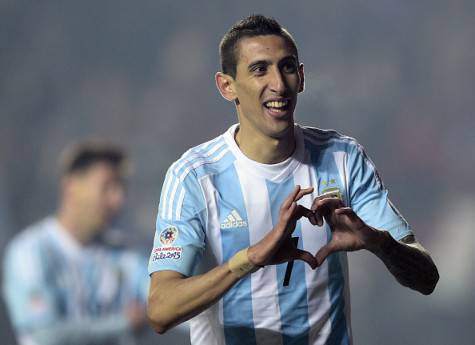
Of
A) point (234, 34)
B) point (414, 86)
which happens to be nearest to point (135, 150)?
point (414, 86)

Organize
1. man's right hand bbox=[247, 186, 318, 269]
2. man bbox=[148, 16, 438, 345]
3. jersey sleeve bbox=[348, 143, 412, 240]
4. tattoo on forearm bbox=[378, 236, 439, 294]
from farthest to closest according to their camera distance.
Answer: jersey sleeve bbox=[348, 143, 412, 240] < man bbox=[148, 16, 438, 345] < tattoo on forearm bbox=[378, 236, 439, 294] < man's right hand bbox=[247, 186, 318, 269]

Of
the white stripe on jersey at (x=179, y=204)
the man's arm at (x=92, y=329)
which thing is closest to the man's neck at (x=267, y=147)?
the white stripe on jersey at (x=179, y=204)

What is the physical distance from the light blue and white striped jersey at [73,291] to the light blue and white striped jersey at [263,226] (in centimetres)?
214

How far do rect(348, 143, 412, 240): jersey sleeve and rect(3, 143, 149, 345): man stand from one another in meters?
2.34

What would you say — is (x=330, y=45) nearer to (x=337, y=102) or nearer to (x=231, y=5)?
(x=337, y=102)

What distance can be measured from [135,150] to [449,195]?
5.80 feet

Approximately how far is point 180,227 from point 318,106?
98.0 inches

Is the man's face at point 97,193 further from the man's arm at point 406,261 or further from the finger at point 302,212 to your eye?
the finger at point 302,212

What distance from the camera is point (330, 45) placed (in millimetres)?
4578

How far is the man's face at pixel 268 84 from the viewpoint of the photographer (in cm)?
229

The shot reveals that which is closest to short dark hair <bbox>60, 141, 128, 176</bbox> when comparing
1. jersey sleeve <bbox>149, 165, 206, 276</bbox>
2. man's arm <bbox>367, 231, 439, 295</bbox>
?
jersey sleeve <bbox>149, 165, 206, 276</bbox>

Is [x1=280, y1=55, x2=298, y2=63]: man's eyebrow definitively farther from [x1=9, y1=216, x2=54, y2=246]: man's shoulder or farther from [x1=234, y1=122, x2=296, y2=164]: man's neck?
[x1=9, y1=216, x2=54, y2=246]: man's shoulder

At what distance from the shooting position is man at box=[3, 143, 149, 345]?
4.38m

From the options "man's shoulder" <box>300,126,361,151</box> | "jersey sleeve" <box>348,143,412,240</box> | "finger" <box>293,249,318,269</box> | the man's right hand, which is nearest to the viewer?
the man's right hand
